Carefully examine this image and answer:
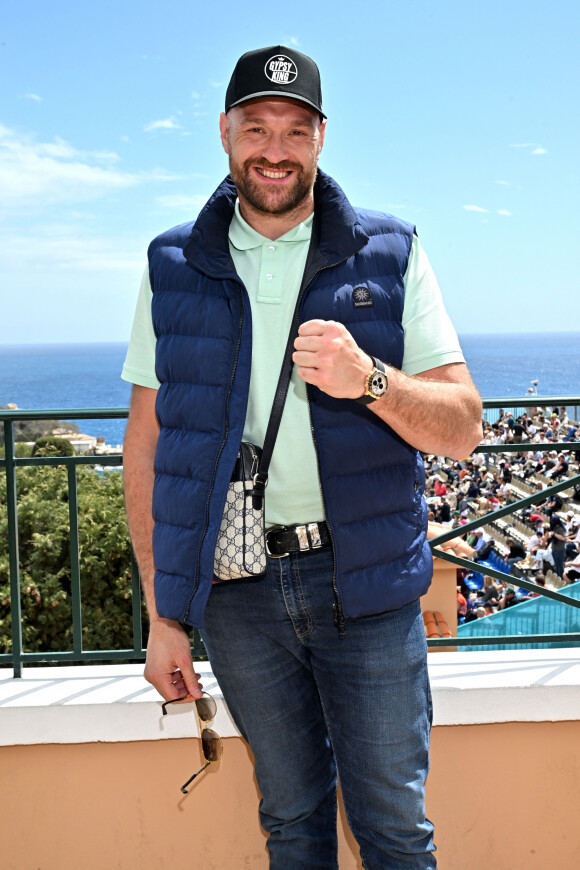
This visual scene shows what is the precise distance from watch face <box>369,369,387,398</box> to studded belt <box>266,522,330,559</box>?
33 cm

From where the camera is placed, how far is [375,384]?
136 centimetres

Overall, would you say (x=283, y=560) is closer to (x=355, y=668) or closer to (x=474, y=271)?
(x=355, y=668)

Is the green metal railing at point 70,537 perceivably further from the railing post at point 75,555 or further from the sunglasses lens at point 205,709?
the sunglasses lens at point 205,709

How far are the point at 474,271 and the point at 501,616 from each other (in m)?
179

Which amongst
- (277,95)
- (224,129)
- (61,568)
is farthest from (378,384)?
(61,568)

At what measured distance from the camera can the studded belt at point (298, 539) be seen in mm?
1561

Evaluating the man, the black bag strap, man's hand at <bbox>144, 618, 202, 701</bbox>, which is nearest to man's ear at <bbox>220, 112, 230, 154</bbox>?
the man

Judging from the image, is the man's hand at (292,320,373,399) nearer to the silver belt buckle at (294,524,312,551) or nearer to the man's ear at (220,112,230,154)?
the silver belt buckle at (294,524,312,551)

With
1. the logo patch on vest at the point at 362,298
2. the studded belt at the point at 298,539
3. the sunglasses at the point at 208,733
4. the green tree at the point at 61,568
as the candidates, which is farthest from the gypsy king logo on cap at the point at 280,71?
the green tree at the point at 61,568

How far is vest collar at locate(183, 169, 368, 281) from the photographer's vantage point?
1555mm

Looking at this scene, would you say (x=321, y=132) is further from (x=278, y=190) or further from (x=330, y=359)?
(x=330, y=359)

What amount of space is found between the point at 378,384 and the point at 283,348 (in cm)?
29

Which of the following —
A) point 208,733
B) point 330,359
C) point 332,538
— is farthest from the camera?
point 208,733

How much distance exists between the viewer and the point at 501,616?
36.9 feet
